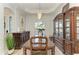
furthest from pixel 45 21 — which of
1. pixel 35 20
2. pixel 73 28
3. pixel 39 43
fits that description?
pixel 73 28

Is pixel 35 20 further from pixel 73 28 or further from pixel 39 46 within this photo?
pixel 73 28

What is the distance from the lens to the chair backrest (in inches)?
90.4

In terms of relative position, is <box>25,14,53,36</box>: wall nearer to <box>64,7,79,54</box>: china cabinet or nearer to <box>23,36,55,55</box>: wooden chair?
<box>23,36,55,55</box>: wooden chair

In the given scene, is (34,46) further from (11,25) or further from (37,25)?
(11,25)

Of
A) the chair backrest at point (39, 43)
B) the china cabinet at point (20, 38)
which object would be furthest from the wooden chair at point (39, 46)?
the china cabinet at point (20, 38)

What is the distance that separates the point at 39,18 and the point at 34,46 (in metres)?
0.57

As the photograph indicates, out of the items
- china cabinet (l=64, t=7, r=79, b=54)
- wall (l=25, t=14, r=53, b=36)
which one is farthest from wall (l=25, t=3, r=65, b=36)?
china cabinet (l=64, t=7, r=79, b=54)

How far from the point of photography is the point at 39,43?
236 cm

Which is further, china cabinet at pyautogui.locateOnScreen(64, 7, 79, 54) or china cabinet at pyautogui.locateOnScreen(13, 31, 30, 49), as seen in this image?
china cabinet at pyautogui.locateOnScreen(64, 7, 79, 54)

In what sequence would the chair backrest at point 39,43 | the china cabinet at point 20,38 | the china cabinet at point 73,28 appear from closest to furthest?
1. the chair backrest at point 39,43
2. the china cabinet at point 20,38
3. the china cabinet at point 73,28

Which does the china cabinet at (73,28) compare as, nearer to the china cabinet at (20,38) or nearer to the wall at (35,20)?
the wall at (35,20)

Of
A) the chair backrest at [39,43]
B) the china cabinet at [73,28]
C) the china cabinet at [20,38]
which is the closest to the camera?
the chair backrest at [39,43]

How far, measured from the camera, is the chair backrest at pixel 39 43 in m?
2.29

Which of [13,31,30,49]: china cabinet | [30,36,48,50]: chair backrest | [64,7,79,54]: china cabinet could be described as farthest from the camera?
[64,7,79,54]: china cabinet
